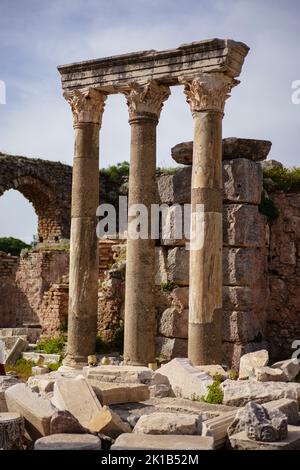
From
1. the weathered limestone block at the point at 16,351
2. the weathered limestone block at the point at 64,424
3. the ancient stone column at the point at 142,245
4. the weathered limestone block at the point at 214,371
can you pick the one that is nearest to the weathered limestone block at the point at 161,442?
the weathered limestone block at the point at 64,424

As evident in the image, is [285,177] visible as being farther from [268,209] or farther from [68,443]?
[68,443]

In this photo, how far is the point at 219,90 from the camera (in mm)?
12906

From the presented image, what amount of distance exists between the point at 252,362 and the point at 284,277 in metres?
3.07

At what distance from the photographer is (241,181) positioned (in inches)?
548

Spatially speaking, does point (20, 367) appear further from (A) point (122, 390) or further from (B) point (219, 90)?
(B) point (219, 90)

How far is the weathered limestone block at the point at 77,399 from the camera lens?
333 inches

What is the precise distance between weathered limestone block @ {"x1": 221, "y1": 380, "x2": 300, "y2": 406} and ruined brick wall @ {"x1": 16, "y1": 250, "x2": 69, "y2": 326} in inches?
461

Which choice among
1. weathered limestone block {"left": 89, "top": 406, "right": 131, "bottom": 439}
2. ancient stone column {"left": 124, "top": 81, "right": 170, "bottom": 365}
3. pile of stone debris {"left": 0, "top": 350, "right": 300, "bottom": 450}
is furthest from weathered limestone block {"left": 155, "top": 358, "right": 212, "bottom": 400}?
ancient stone column {"left": 124, "top": 81, "right": 170, "bottom": 365}

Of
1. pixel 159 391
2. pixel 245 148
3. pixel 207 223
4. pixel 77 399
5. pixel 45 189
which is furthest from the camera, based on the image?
pixel 45 189

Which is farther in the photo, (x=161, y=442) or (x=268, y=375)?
(x=268, y=375)

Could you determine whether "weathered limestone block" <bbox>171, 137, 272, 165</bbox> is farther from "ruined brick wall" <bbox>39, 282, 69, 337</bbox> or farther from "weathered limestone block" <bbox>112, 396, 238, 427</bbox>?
"weathered limestone block" <bbox>112, 396, 238, 427</bbox>

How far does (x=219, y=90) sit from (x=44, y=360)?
6663mm

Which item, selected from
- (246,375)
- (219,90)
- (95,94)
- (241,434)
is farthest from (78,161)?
(241,434)

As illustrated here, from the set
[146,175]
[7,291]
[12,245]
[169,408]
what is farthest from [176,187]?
[12,245]
